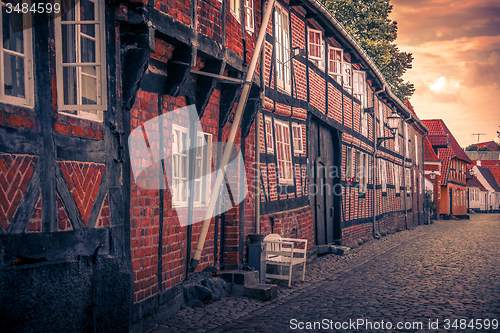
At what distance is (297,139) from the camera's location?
12789 millimetres

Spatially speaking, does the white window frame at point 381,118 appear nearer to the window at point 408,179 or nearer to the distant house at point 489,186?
the window at point 408,179

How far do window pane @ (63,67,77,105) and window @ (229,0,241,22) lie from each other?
4.03 meters

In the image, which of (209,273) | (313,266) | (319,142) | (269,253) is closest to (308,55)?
(319,142)

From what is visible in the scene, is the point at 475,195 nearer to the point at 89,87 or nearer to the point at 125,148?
the point at 125,148

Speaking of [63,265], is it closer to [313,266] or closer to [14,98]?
[14,98]

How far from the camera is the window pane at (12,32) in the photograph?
4.13m

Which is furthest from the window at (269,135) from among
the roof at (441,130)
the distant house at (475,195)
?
the distant house at (475,195)

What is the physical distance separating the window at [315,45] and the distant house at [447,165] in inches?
1239

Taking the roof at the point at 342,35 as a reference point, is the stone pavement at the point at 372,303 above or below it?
below

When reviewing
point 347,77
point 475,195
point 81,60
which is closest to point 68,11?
point 81,60

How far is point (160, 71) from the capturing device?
6.70 meters

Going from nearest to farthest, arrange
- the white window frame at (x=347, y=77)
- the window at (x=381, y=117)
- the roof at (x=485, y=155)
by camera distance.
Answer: the white window frame at (x=347, y=77) < the window at (x=381, y=117) < the roof at (x=485, y=155)

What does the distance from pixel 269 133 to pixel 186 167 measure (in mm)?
3889

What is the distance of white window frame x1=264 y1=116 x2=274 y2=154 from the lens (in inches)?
426
